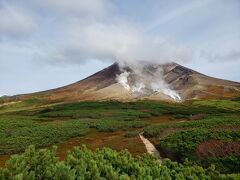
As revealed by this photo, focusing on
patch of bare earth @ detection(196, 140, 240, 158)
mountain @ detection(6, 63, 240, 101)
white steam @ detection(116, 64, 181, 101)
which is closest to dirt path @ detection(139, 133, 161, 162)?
patch of bare earth @ detection(196, 140, 240, 158)

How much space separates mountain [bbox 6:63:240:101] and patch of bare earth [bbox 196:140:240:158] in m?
111

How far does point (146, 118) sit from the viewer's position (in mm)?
82688

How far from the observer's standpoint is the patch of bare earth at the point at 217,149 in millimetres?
32088

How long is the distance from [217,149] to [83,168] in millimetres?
20433

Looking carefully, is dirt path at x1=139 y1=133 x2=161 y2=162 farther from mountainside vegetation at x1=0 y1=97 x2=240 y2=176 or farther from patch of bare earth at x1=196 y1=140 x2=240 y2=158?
patch of bare earth at x1=196 y1=140 x2=240 y2=158

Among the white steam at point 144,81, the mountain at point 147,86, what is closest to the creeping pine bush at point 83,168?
the mountain at point 147,86

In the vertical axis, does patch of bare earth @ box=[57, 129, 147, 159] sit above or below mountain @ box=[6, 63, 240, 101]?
below

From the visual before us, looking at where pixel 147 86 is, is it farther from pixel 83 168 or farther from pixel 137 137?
pixel 83 168

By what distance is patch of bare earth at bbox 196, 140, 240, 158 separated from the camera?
32088 mm

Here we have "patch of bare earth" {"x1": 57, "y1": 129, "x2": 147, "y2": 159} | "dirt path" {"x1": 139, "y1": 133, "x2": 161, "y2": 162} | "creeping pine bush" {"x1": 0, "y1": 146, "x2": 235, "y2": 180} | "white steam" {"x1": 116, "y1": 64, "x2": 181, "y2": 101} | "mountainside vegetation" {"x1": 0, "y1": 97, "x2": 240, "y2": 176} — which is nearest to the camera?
"creeping pine bush" {"x1": 0, "y1": 146, "x2": 235, "y2": 180}

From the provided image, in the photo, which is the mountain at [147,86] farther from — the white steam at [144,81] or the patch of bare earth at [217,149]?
the patch of bare earth at [217,149]

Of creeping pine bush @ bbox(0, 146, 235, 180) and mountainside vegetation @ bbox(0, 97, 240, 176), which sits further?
mountainside vegetation @ bbox(0, 97, 240, 176)

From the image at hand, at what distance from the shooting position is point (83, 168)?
1499 centimetres

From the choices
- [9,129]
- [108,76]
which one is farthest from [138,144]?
[108,76]
